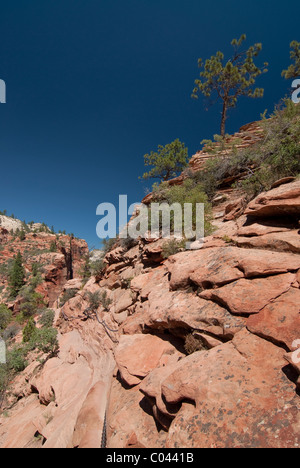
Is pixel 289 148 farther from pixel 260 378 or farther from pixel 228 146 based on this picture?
pixel 260 378

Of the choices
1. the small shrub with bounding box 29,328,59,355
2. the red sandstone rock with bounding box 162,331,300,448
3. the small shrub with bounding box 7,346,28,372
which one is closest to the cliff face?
the red sandstone rock with bounding box 162,331,300,448

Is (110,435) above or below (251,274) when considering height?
below

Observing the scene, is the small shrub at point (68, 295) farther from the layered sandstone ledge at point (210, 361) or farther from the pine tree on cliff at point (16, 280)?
the pine tree on cliff at point (16, 280)

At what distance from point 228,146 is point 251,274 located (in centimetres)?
1119

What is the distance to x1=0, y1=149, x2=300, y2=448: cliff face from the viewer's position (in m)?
1.94

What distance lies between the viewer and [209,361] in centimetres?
256

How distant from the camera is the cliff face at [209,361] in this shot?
1.94 m

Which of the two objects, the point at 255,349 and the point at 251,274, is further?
the point at 251,274

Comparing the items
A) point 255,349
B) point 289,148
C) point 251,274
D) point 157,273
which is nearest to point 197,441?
point 255,349

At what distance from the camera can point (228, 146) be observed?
1181cm

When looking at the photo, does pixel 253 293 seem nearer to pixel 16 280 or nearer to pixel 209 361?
pixel 209 361
